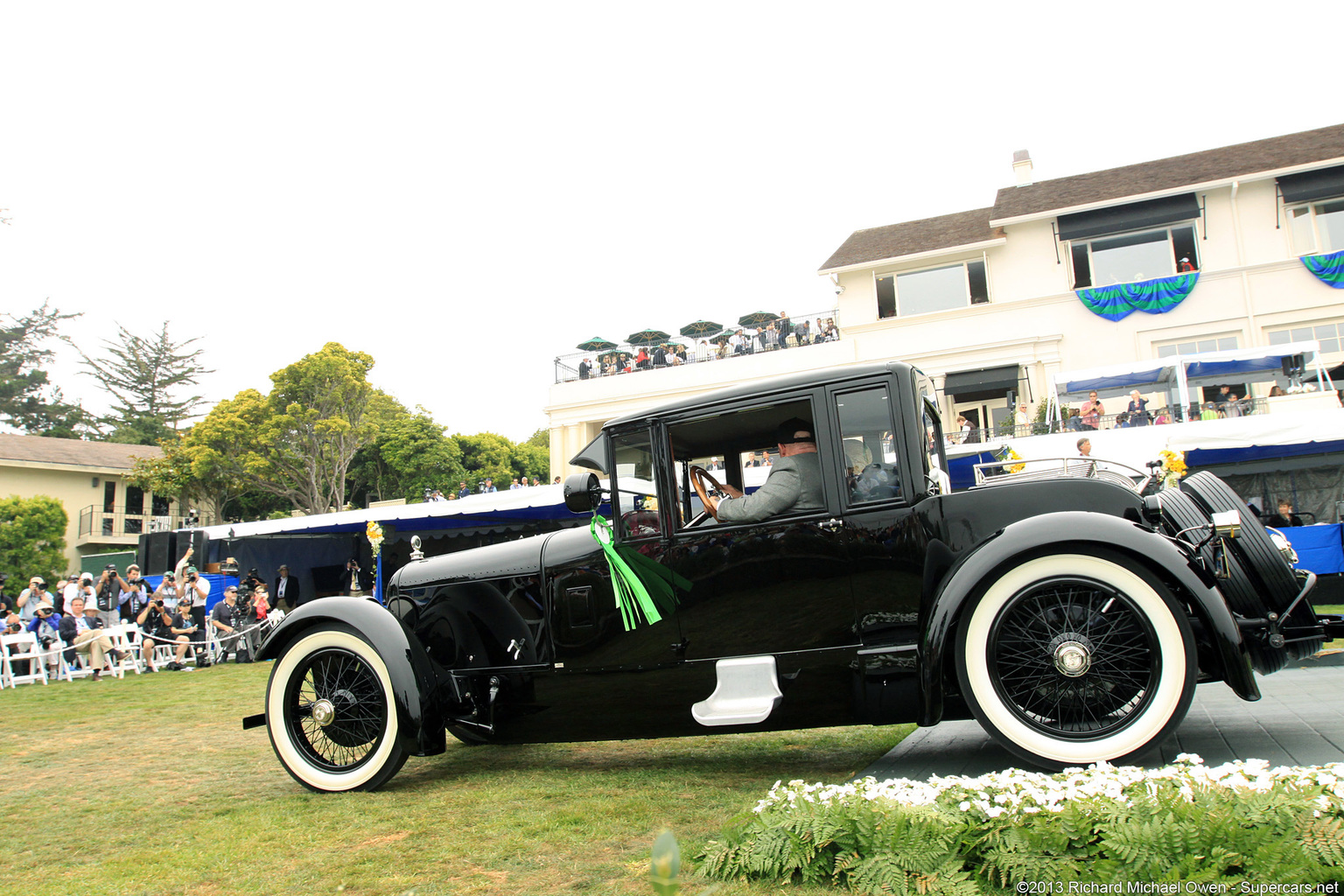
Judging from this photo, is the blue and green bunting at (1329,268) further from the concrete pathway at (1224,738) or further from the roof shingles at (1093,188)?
the concrete pathway at (1224,738)

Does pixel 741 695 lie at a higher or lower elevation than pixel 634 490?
lower

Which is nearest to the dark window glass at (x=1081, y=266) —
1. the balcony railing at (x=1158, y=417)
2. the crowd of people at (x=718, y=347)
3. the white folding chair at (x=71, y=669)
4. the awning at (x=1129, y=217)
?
the awning at (x=1129, y=217)

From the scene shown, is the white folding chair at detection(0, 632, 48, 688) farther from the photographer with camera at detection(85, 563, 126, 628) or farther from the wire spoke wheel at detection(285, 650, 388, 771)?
the wire spoke wheel at detection(285, 650, 388, 771)

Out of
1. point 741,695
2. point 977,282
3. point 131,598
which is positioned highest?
point 977,282

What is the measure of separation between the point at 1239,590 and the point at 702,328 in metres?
27.1

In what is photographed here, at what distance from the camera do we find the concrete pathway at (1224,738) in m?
3.63

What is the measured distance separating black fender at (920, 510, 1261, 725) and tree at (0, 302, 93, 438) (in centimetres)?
6492

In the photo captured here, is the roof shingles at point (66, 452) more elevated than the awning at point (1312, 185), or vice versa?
the awning at point (1312, 185)

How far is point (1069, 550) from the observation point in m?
3.57

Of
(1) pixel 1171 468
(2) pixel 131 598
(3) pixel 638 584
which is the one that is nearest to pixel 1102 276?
(1) pixel 1171 468

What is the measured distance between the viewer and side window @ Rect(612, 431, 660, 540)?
4.52 m

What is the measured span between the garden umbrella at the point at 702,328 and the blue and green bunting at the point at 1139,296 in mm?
12017

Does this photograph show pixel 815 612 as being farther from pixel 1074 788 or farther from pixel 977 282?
pixel 977 282

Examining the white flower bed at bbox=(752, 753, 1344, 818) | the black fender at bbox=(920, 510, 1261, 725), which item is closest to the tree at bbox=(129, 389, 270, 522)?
the black fender at bbox=(920, 510, 1261, 725)
